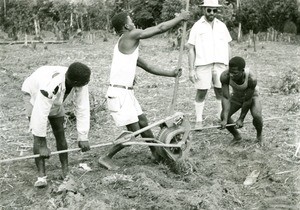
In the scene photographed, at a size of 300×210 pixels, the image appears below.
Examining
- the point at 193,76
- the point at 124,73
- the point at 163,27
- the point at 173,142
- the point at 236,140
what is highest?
the point at 163,27

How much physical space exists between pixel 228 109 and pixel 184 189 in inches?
59.3

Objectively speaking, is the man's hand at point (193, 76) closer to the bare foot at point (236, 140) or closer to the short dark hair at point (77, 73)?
the bare foot at point (236, 140)

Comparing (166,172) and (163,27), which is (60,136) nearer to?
(166,172)

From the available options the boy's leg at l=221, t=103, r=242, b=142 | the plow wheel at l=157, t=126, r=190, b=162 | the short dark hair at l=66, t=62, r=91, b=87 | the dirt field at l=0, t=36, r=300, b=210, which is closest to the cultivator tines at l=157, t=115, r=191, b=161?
the plow wheel at l=157, t=126, r=190, b=162

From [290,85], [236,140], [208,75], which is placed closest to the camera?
[236,140]

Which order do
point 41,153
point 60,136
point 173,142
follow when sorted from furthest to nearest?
point 173,142, point 60,136, point 41,153

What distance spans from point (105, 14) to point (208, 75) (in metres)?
23.3

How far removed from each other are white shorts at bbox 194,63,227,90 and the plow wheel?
140 cm

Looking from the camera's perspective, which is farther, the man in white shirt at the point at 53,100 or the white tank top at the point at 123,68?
the white tank top at the point at 123,68

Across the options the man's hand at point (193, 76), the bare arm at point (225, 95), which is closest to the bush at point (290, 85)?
the man's hand at point (193, 76)

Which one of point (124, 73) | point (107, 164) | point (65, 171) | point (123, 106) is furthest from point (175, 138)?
point (65, 171)

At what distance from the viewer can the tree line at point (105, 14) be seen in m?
21.5

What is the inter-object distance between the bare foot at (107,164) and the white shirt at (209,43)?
7.02 feet

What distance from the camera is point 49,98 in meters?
4.02
